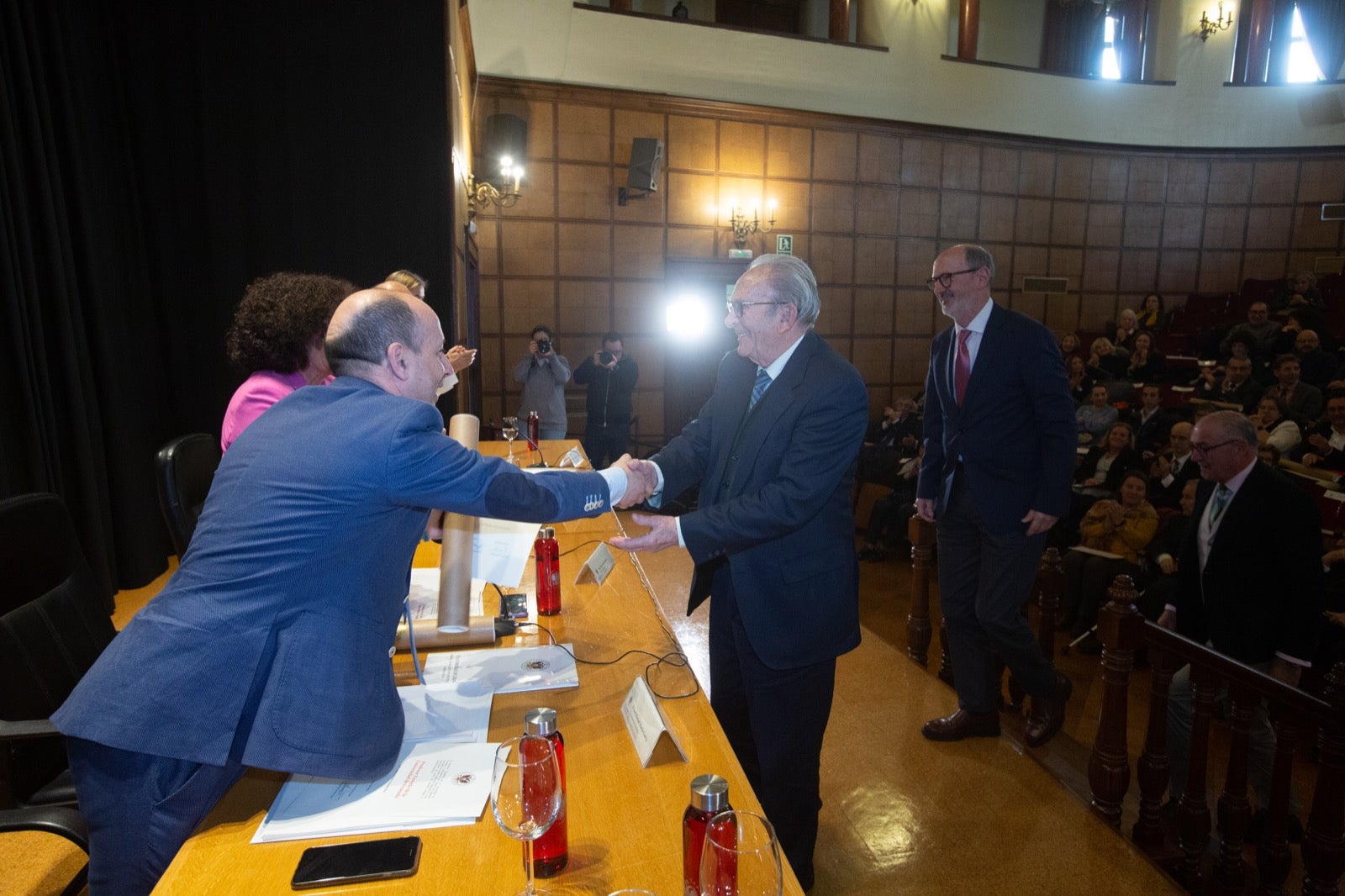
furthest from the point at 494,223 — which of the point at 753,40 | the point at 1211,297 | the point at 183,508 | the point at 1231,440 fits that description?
the point at 1211,297

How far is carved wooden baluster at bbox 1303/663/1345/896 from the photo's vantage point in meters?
1.87

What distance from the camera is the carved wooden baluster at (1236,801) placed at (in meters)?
2.09

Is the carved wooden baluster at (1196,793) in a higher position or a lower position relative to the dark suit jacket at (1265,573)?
lower

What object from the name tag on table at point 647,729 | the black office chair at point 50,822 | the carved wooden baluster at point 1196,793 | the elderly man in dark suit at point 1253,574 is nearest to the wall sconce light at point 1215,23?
the elderly man in dark suit at point 1253,574

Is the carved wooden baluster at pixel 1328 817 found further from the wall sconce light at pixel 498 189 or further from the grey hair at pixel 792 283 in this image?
the wall sconce light at pixel 498 189

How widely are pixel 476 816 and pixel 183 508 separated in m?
1.48

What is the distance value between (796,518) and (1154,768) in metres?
1.56

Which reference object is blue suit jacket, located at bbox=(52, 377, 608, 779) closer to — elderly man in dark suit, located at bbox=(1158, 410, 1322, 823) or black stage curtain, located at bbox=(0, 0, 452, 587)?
elderly man in dark suit, located at bbox=(1158, 410, 1322, 823)

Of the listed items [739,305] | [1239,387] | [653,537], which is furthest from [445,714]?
[1239,387]

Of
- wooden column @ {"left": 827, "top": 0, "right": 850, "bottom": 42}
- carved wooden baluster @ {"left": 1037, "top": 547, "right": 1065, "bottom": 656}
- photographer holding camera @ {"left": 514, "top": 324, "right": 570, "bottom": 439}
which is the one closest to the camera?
carved wooden baluster @ {"left": 1037, "top": 547, "right": 1065, "bottom": 656}

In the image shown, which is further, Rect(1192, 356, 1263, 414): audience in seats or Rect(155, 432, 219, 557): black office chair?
Rect(1192, 356, 1263, 414): audience in seats

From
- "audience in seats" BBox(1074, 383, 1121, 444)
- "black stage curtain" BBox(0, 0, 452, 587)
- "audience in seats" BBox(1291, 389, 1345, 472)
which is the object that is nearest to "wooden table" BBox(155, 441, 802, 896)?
"black stage curtain" BBox(0, 0, 452, 587)

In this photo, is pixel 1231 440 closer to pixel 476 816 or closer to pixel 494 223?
pixel 476 816

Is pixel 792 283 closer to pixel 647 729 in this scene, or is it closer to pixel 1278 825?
pixel 647 729
